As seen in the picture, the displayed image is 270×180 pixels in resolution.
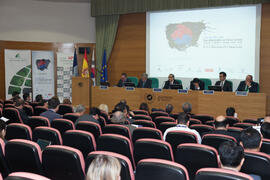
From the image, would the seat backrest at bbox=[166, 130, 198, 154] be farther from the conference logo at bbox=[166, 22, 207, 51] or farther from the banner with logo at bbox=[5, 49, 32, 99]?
the banner with logo at bbox=[5, 49, 32, 99]

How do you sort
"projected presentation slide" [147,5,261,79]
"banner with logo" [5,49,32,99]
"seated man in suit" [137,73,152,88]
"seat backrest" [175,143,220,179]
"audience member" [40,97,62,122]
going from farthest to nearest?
1. "banner with logo" [5,49,32,99]
2. "seated man in suit" [137,73,152,88]
3. "projected presentation slide" [147,5,261,79]
4. "audience member" [40,97,62,122]
5. "seat backrest" [175,143,220,179]

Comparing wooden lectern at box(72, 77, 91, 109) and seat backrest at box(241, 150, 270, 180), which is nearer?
seat backrest at box(241, 150, 270, 180)

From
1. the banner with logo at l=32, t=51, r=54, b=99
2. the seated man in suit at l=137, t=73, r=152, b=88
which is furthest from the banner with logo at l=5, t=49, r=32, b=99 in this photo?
the seated man in suit at l=137, t=73, r=152, b=88

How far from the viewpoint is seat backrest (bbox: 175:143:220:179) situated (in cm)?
247

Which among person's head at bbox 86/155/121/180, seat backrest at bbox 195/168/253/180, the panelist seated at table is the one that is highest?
the panelist seated at table

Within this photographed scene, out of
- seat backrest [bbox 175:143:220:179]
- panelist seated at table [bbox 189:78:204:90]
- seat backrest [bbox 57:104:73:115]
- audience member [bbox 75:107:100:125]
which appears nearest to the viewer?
seat backrest [bbox 175:143:220:179]

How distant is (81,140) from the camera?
318 centimetres

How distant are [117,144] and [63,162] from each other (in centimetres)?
70

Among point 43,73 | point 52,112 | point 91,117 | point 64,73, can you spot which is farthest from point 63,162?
point 43,73

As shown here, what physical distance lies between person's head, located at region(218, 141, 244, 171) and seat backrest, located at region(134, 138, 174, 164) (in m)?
0.62

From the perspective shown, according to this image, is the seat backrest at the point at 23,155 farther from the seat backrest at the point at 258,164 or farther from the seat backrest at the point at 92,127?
the seat backrest at the point at 258,164

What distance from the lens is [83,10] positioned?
11.2m

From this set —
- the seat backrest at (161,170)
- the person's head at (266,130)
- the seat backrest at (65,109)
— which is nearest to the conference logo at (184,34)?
the seat backrest at (65,109)

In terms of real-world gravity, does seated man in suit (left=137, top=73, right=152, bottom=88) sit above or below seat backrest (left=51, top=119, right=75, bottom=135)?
above
